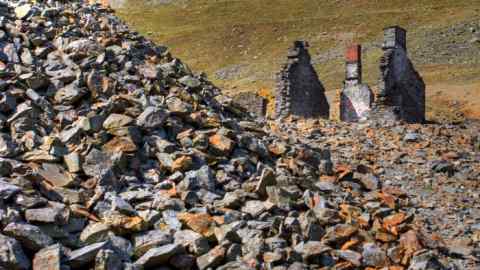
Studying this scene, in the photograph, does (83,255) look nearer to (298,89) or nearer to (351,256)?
(351,256)

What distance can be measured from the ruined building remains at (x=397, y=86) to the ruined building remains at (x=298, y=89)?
241 centimetres

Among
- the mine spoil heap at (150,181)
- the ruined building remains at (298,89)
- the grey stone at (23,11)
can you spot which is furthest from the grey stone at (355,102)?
the grey stone at (23,11)

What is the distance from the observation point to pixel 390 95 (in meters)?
23.4

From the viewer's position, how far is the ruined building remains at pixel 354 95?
84.0 ft

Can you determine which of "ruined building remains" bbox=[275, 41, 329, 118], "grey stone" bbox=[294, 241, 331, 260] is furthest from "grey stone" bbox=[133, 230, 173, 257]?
"ruined building remains" bbox=[275, 41, 329, 118]

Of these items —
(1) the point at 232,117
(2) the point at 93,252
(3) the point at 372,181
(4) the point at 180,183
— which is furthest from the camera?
(1) the point at 232,117

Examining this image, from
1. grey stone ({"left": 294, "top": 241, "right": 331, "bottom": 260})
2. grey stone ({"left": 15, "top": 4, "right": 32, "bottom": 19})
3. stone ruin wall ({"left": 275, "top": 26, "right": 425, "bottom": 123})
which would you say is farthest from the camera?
stone ruin wall ({"left": 275, "top": 26, "right": 425, "bottom": 123})

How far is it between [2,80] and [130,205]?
3.13 m

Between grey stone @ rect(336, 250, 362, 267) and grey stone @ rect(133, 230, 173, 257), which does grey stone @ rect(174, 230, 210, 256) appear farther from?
grey stone @ rect(336, 250, 362, 267)

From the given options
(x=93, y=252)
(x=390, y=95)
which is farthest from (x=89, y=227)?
(x=390, y=95)

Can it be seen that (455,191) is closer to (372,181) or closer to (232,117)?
(372,181)

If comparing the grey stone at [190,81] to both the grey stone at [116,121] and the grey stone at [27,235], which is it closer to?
the grey stone at [116,121]

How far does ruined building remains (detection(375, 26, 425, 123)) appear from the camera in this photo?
74.4 feet

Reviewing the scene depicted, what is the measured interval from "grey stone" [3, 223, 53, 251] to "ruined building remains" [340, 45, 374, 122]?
1868cm
